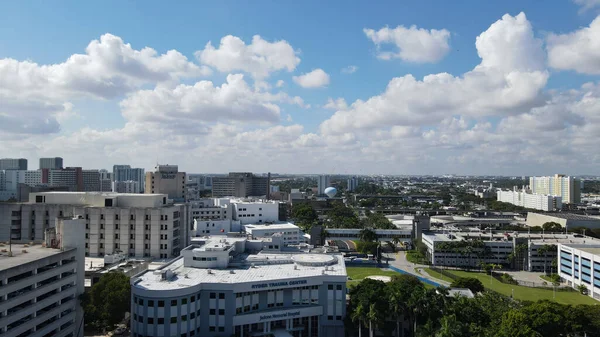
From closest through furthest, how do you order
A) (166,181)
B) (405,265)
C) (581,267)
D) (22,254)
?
(22,254) → (581,267) → (405,265) → (166,181)

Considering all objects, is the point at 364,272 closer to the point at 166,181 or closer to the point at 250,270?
the point at 250,270

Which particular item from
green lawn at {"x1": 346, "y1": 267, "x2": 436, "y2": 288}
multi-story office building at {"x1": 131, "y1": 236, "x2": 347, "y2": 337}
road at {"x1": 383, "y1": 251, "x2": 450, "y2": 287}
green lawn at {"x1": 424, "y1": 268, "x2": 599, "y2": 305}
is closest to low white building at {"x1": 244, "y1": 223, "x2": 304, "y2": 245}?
green lawn at {"x1": 346, "y1": 267, "x2": 436, "y2": 288}

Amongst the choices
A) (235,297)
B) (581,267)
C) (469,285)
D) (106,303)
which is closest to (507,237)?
(581,267)

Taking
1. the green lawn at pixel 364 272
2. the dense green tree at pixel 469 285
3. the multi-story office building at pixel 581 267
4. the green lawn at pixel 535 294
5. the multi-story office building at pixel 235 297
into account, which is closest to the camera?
the multi-story office building at pixel 235 297

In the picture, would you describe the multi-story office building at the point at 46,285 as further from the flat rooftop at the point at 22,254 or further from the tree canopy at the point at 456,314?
the tree canopy at the point at 456,314

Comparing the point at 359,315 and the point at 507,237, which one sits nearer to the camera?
the point at 359,315

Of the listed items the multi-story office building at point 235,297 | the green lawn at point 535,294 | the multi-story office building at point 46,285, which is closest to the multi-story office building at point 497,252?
the green lawn at point 535,294
